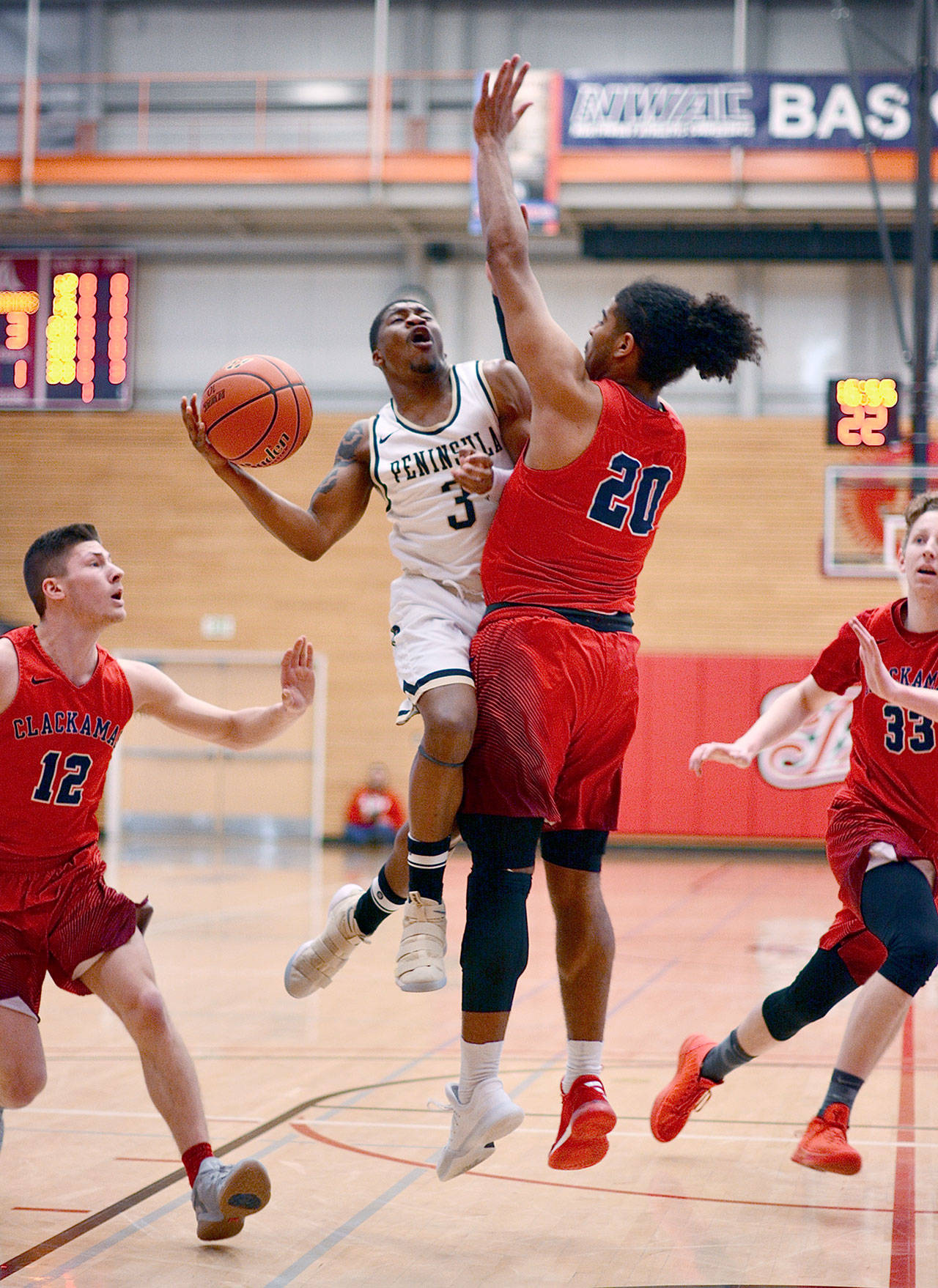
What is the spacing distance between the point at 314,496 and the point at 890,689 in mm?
1769

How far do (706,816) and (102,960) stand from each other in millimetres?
13122

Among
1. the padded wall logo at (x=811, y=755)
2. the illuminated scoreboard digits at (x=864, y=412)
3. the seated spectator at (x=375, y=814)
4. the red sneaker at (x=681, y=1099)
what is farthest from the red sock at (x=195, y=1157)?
the seated spectator at (x=375, y=814)

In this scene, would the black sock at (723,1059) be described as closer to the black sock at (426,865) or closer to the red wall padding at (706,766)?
the black sock at (426,865)

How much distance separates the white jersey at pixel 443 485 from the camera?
409 centimetres

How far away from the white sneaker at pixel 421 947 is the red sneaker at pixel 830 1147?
4.82 feet

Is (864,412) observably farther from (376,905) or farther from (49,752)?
(49,752)

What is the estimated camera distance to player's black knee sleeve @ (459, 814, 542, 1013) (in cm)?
357

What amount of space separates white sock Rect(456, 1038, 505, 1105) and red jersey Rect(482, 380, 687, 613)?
1133 millimetres

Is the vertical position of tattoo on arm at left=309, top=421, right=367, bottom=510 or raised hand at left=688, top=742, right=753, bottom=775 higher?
tattoo on arm at left=309, top=421, right=367, bottom=510

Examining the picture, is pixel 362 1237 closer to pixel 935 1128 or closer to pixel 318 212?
pixel 935 1128

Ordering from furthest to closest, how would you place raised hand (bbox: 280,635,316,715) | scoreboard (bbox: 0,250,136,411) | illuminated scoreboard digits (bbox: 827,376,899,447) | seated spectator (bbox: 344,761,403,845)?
1. seated spectator (bbox: 344,761,403,845)
2. scoreboard (bbox: 0,250,136,411)
3. illuminated scoreboard digits (bbox: 827,376,899,447)
4. raised hand (bbox: 280,635,316,715)

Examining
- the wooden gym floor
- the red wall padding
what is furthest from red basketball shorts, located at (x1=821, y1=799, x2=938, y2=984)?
the red wall padding

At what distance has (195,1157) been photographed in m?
3.91

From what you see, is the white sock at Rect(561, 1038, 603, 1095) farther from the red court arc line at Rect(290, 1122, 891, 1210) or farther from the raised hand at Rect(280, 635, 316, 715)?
the raised hand at Rect(280, 635, 316, 715)
